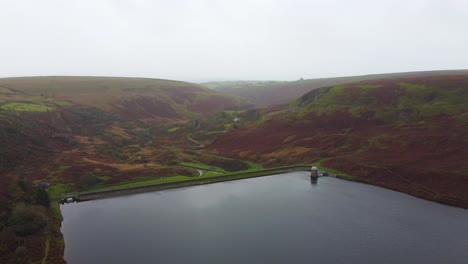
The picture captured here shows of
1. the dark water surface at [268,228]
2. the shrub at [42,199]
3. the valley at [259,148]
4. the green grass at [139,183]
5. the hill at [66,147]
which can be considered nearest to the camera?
the dark water surface at [268,228]

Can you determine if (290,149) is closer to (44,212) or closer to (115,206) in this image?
(115,206)

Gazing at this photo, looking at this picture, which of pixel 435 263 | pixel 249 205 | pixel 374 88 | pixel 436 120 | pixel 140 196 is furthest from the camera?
pixel 374 88

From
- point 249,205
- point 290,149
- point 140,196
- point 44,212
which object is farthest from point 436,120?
point 44,212

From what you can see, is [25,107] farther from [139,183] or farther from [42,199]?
[42,199]

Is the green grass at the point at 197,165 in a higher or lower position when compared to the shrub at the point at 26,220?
lower

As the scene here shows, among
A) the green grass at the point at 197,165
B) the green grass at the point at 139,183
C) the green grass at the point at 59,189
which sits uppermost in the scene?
the green grass at the point at 59,189

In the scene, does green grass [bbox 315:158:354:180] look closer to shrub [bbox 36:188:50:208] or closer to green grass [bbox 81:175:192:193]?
green grass [bbox 81:175:192:193]

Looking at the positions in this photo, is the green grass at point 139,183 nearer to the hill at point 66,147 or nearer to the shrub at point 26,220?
the hill at point 66,147

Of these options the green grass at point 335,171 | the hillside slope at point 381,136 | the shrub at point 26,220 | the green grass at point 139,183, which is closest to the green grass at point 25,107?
the hillside slope at point 381,136
